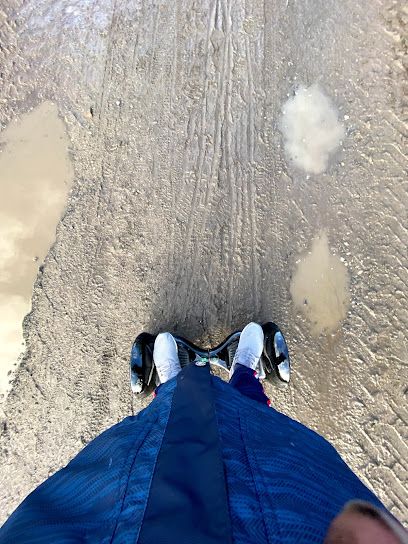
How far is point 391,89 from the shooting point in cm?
211

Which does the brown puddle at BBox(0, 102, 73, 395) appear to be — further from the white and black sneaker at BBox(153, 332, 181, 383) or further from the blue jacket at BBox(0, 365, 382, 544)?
the blue jacket at BBox(0, 365, 382, 544)

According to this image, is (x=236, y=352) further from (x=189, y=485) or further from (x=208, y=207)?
(x=189, y=485)

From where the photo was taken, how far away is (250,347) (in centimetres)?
205

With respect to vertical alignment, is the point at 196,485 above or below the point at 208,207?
below

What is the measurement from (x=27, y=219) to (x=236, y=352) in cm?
120

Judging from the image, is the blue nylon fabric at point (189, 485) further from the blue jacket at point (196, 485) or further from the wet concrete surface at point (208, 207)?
the wet concrete surface at point (208, 207)

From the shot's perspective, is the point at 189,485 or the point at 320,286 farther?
the point at 320,286

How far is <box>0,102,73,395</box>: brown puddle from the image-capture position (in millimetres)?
2232

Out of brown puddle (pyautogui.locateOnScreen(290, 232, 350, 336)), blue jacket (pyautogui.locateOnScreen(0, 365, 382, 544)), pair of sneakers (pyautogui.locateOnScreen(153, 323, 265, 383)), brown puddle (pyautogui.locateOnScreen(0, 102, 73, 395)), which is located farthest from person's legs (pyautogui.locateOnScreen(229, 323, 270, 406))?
brown puddle (pyautogui.locateOnScreen(0, 102, 73, 395))

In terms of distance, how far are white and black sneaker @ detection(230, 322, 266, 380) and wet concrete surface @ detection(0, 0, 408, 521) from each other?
0.11 meters

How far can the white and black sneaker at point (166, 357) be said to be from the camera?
81.6 inches

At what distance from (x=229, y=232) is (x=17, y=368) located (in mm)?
1238

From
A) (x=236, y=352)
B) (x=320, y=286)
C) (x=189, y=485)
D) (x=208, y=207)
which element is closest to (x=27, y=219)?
(x=208, y=207)

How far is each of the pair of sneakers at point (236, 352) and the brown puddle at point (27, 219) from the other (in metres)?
0.70
